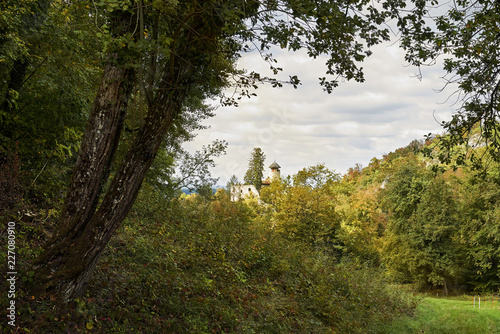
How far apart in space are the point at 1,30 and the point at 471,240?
31586mm

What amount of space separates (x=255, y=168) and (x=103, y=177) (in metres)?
57.9

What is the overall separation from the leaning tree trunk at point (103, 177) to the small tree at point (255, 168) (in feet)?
185

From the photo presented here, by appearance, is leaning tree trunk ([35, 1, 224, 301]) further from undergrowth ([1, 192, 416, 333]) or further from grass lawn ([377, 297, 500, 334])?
grass lawn ([377, 297, 500, 334])

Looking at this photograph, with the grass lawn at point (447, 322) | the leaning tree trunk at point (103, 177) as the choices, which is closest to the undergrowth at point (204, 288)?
the leaning tree trunk at point (103, 177)

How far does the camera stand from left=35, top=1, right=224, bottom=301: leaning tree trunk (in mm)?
4332

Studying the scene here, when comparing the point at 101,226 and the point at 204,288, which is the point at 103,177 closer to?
the point at 101,226

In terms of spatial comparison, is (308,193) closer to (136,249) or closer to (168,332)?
(136,249)

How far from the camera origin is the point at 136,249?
7.24m

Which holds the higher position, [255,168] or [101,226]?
[255,168]

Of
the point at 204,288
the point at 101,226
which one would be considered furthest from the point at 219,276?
the point at 101,226

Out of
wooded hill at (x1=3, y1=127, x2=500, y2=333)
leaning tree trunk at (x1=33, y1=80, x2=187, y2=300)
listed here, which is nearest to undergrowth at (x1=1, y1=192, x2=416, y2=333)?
wooded hill at (x1=3, y1=127, x2=500, y2=333)

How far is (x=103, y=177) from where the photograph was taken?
4.66m

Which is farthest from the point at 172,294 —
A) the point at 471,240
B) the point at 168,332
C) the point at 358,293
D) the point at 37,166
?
the point at 471,240
